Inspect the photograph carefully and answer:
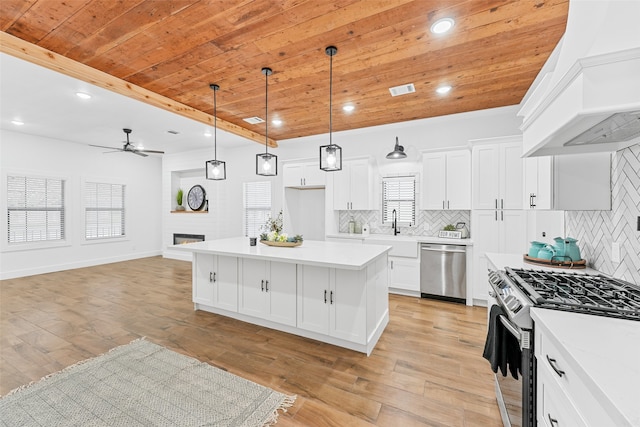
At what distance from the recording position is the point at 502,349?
1538mm

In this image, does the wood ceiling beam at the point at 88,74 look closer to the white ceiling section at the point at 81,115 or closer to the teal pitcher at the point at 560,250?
the white ceiling section at the point at 81,115

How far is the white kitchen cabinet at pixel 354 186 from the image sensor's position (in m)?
4.92

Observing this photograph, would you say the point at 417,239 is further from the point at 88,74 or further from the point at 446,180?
the point at 88,74

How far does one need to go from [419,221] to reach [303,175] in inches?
92.1

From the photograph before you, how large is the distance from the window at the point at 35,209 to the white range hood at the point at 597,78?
27.2ft

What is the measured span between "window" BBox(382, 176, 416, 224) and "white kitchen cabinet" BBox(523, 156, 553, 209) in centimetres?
222

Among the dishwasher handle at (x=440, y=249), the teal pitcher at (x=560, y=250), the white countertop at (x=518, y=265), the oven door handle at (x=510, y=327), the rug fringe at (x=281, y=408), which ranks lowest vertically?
the rug fringe at (x=281, y=408)

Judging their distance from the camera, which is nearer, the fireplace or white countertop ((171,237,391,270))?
white countertop ((171,237,391,270))

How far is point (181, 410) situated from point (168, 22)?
2969 mm

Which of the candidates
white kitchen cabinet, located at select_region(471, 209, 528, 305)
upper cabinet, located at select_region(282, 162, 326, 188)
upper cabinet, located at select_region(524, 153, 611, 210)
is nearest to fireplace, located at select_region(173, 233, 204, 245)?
upper cabinet, located at select_region(282, 162, 326, 188)

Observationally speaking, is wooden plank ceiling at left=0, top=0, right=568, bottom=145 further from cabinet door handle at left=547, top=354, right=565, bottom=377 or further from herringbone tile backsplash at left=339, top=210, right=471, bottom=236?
cabinet door handle at left=547, top=354, right=565, bottom=377

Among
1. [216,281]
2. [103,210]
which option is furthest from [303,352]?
[103,210]

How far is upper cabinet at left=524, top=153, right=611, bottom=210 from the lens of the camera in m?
1.95

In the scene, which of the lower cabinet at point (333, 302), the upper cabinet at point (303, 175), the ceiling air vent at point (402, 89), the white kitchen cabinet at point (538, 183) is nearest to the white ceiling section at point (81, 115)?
the upper cabinet at point (303, 175)
